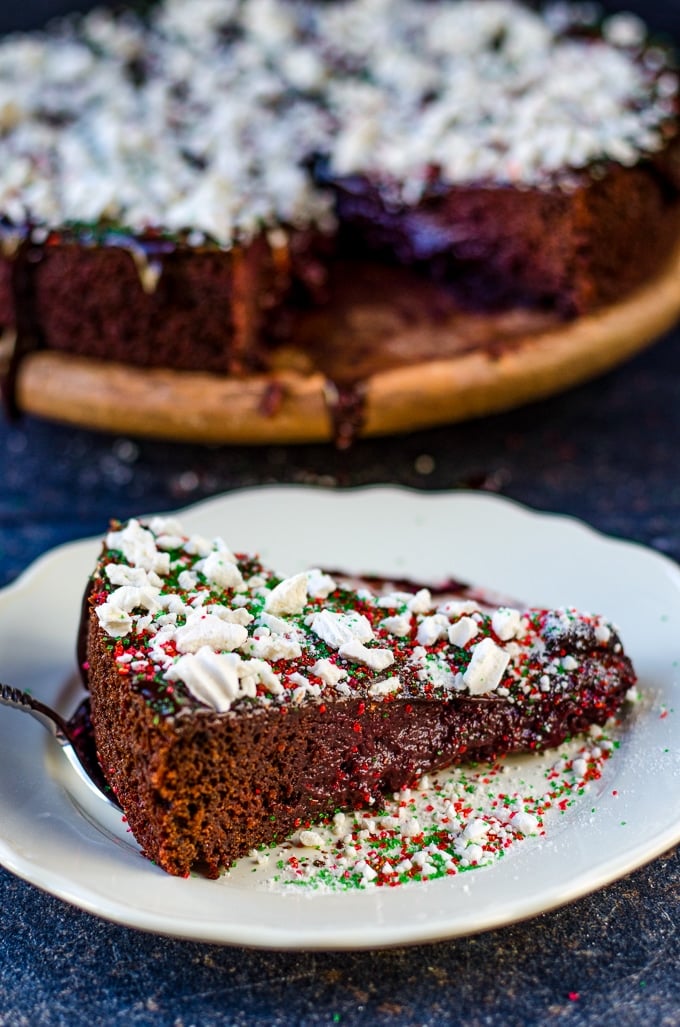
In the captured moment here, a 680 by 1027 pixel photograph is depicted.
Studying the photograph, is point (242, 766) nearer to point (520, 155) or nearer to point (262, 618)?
point (262, 618)

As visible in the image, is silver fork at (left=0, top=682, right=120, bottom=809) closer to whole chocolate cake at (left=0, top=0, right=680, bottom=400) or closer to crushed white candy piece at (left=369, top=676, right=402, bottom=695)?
crushed white candy piece at (left=369, top=676, right=402, bottom=695)

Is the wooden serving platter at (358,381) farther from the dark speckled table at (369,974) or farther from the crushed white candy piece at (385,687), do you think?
the dark speckled table at (369,974)

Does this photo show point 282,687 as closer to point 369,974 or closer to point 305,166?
point 369,974

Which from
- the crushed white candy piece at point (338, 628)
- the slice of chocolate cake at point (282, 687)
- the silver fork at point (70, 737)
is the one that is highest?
the crushed white candy piece at point (338, 628)

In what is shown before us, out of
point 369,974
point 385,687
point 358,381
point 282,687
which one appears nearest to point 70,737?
point 282,687

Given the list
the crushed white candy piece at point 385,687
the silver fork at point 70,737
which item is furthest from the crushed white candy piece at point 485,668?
the silver fork at point 70,737

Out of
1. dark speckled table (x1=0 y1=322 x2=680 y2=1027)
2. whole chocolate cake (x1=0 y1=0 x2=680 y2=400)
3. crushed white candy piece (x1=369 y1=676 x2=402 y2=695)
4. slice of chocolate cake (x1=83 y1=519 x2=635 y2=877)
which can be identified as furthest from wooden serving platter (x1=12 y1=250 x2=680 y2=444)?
A: dark speckled table (x1=0 y1=322 x2=680 y2=1027)

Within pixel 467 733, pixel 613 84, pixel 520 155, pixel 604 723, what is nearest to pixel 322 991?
pixel 467 733
